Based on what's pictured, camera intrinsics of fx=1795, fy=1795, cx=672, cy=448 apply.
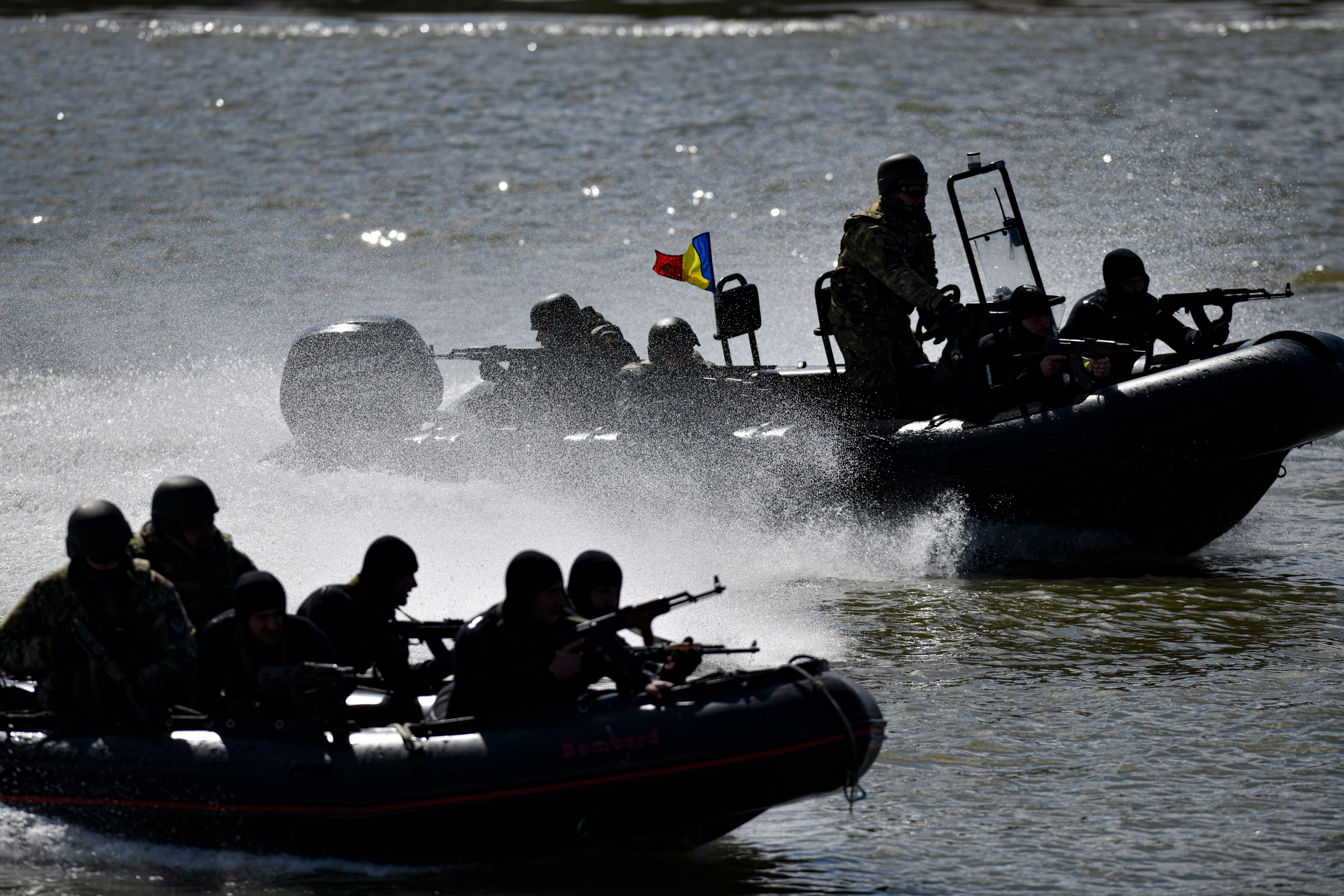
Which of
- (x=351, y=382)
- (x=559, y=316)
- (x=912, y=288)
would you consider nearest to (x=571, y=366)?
(x=559, y=316)

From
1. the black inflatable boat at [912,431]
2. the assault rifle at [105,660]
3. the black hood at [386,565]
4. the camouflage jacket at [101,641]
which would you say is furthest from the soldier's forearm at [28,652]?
the black inflatable boat at [912,431]

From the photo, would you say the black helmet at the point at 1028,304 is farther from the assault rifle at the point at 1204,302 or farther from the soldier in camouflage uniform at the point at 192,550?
the soldier in camouflage uniform at the point at 192,550

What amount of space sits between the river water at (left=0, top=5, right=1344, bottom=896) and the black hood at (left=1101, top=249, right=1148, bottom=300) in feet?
4.55

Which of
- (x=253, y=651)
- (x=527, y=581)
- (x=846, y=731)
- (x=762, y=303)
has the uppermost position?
(x=762, y=303)

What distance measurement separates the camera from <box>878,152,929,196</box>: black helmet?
10.3m

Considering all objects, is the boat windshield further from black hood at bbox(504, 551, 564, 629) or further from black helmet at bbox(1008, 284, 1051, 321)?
black hood at bbox(504, 551, 564, 629)

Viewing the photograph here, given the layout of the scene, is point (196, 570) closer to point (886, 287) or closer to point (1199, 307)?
point (886, 287)

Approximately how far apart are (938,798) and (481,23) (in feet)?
101

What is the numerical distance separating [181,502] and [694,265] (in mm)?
5007

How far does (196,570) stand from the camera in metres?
7.13

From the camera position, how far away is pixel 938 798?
23.3ft

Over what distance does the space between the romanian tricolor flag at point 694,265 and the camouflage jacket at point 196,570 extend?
460 cm

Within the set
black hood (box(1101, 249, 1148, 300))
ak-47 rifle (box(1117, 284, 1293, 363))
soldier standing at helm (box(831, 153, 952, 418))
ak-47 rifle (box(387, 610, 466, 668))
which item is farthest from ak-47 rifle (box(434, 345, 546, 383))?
ak-47 rifle (box(387, 610, 466, 668))

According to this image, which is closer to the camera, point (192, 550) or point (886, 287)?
point (192, 550)
